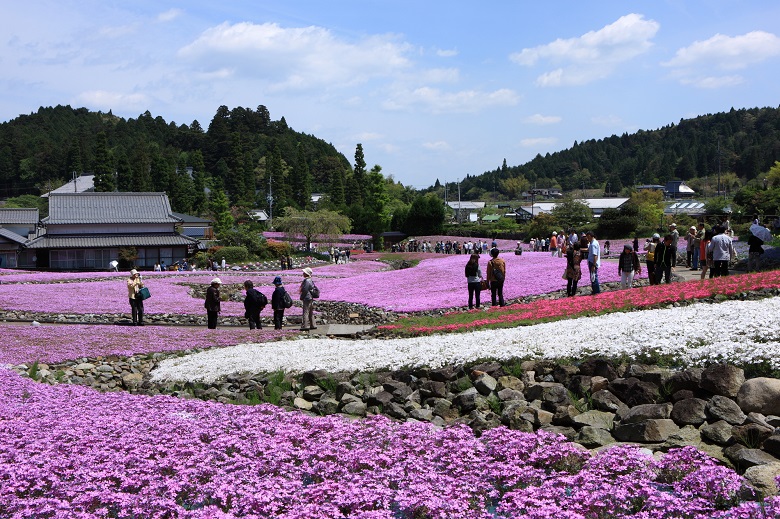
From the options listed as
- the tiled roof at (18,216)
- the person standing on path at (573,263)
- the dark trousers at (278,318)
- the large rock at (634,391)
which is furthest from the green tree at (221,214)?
the large rock at (634,391)

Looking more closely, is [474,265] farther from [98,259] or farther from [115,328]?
[98,259]

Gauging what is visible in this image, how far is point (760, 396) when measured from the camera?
9352 mm

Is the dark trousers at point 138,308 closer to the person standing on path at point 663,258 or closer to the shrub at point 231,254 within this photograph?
the person standing on path at point 663,258

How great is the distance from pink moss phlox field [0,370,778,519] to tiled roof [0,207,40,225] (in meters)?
87.1

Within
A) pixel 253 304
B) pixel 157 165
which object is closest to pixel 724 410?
pixel 253 304

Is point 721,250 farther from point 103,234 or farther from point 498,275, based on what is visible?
point 103,234

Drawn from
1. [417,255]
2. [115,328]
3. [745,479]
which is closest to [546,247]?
[417,255]

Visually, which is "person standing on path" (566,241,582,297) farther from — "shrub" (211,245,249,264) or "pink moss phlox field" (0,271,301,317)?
"shrub" (211,245,249,264)

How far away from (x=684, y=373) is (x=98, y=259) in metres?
72.0

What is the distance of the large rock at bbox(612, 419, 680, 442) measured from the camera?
909 centimetres

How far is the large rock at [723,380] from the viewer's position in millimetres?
9914

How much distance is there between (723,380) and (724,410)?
0.85m

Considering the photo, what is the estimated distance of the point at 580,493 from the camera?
6902 mm

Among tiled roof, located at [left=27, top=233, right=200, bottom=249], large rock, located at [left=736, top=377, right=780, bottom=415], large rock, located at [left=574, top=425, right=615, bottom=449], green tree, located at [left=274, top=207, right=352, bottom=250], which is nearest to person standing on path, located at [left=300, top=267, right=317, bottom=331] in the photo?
large rock, located at [left=574, top=425, right=615, bottom=449]
